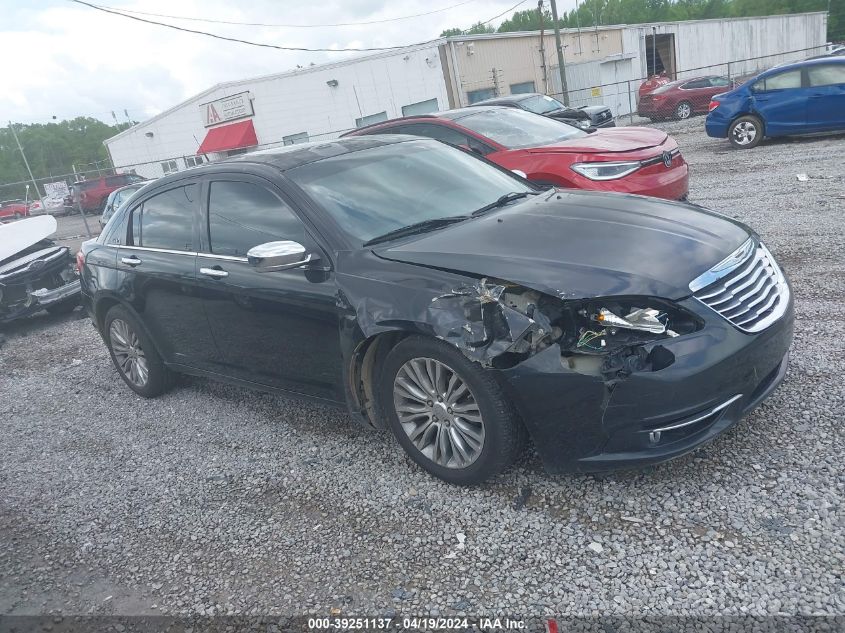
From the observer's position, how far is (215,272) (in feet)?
14.1

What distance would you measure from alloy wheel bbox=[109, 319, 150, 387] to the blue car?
12549mm

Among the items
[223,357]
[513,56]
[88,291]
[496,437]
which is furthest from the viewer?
[513,56]

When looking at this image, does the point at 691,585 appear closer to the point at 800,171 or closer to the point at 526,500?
the point at 526,500

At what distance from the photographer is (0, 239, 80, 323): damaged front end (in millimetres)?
8414

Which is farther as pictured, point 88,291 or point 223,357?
point 88,291

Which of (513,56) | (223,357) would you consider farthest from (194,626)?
(513,56)

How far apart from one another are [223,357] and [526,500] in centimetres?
231

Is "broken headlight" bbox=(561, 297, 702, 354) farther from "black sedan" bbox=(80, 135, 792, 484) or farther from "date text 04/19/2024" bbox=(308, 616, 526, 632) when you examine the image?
"date text 04/19/2024" bbox=(308, 616, 526, 632)

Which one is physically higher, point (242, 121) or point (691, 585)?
point (242, 121)

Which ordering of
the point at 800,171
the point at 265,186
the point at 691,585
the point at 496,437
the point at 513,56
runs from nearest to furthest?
the point at 691,585 → the point at 496,437 → the point at 265,186 → the point at 800,171 → the point at 513,56

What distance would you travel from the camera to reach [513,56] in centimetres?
3347

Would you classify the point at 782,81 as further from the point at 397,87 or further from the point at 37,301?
the point at 397,87

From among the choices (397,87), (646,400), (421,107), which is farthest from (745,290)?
(397,87)

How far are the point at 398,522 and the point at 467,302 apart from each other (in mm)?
1136
